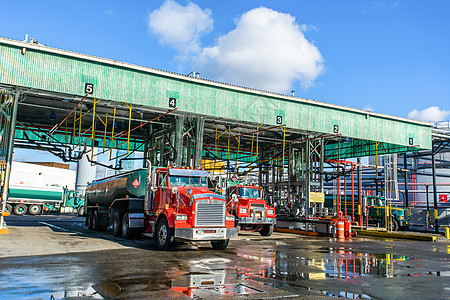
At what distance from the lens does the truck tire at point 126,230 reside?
645 inches

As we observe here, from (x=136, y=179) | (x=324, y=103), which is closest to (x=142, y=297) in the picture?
(x=136, y=179)

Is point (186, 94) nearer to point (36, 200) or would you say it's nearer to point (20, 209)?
point (36, 200)

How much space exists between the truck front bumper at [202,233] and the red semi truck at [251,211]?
21.4 ft

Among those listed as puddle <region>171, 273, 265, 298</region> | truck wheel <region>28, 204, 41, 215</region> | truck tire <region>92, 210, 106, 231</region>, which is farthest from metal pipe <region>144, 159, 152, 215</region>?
truck wheel <region>28, 204, 41, 215</region>

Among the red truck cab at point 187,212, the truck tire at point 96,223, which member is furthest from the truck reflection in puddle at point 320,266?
the truck tire at point 96,223

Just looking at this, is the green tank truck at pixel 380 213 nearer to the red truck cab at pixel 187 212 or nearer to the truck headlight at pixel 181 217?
the red truck cab at pixel 187 212

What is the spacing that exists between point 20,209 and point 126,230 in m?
33.5

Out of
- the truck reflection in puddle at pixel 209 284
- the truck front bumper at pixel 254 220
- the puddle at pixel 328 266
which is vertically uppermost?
the truck front bumper at pixel 254 220

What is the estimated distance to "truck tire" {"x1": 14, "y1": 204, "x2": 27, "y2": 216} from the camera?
43344 millimetres

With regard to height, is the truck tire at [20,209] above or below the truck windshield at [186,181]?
below

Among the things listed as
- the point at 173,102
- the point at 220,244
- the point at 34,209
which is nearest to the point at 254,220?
the point at 220,244

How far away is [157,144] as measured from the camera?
3148 cm

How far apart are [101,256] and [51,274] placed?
3203 millimetres

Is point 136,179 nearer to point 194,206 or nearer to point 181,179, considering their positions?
point 181,179
